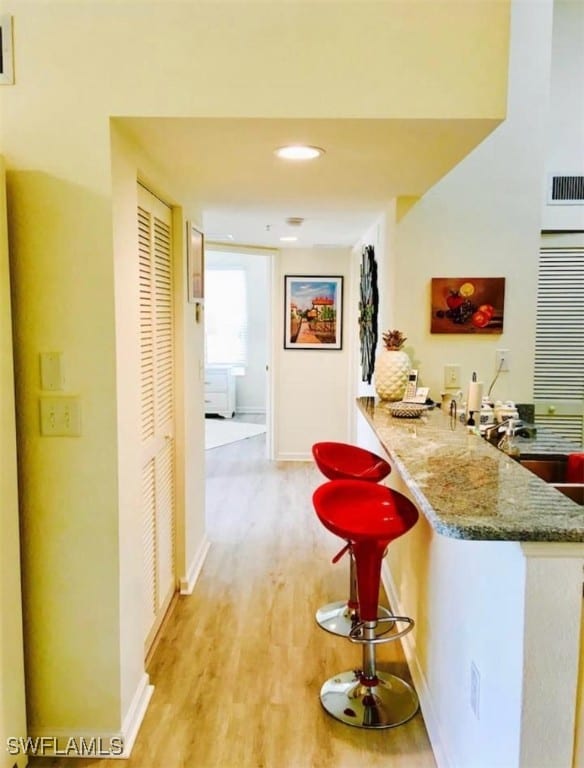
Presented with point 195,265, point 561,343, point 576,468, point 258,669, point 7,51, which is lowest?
point 258,669

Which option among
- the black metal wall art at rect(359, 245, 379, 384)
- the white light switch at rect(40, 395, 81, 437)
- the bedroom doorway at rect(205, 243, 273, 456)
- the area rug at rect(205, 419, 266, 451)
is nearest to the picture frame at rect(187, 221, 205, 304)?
the black metal wall art at rect(359, 245, 379, 384)

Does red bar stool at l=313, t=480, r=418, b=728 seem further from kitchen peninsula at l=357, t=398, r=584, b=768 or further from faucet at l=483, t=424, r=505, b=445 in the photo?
faucet at l=483, t=424, r=505, b=445

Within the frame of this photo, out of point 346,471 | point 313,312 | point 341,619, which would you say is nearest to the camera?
point 346,471

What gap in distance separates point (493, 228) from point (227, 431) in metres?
4.84

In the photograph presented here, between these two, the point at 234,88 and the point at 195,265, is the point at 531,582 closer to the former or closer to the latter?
the point at 234,88

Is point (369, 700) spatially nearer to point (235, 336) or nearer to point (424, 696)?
point (424, 696)

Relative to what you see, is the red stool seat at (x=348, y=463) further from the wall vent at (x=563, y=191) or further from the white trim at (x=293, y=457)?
the white trim at (x=293, y=457)

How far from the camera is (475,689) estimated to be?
1.48 metres

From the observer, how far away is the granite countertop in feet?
3.73

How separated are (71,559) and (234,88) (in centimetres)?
153

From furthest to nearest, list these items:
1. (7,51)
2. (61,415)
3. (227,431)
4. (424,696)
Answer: (227,431) < (424,696) < (61,415) < (7,51)

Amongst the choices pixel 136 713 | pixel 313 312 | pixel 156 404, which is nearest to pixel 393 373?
pixel 156 404

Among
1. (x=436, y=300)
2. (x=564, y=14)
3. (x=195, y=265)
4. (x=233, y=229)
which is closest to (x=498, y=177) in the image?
(x=436, y=300)

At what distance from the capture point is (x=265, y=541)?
3.67 metres
